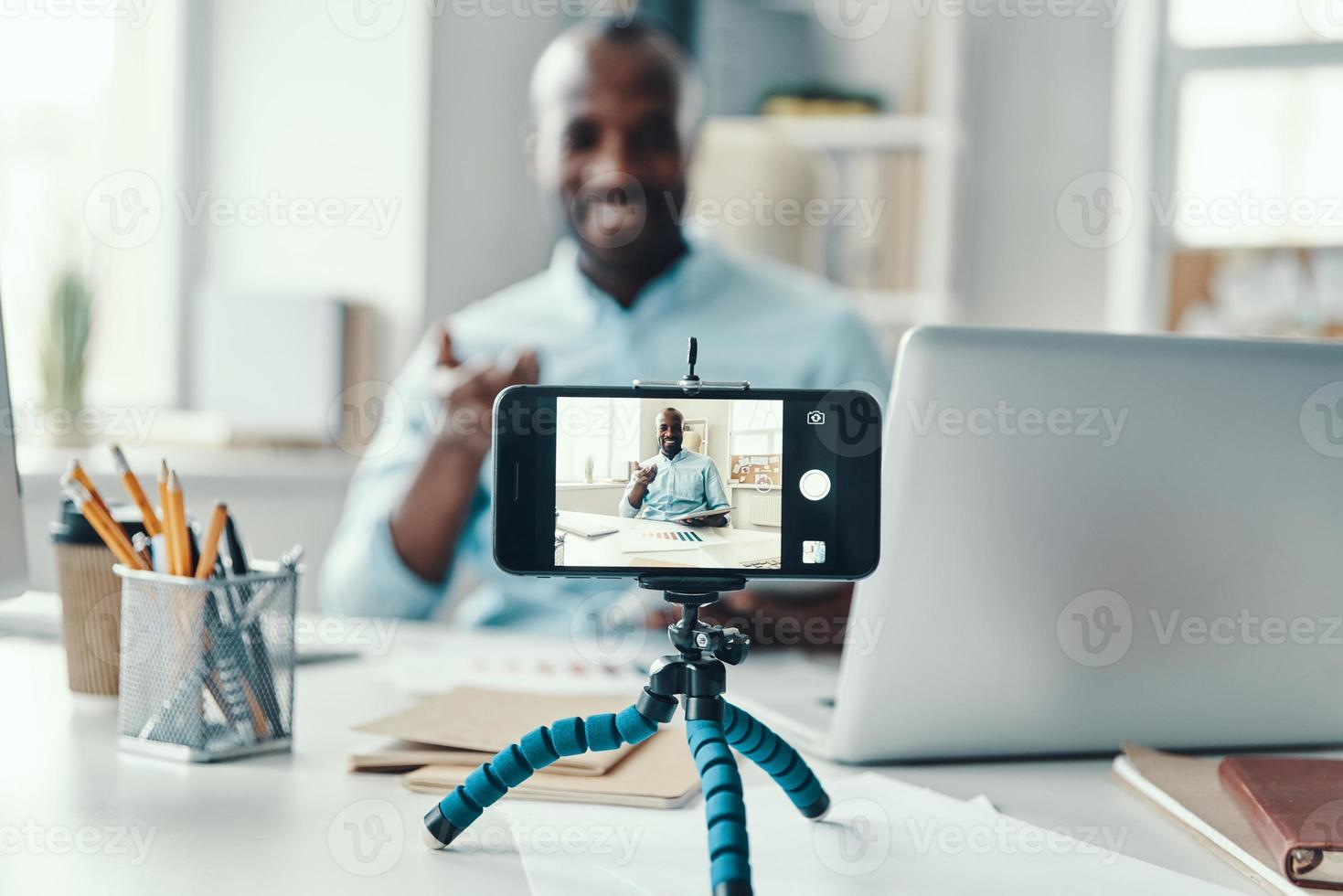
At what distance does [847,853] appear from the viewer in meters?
0.65

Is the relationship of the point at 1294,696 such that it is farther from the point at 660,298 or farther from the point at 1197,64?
the point at 1197,64

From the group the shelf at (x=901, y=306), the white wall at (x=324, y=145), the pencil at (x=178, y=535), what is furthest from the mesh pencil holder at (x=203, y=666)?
the shelf at (x=901, y=306)

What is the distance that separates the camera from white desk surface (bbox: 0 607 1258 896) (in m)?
0.59

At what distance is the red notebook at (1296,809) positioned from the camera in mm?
595

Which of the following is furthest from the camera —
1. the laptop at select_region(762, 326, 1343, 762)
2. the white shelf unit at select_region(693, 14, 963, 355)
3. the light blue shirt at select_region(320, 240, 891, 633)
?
the white shelf unit at select_region(693, 14, 963, 355)

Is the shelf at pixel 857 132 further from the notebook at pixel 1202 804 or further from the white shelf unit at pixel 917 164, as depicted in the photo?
the notebook at pixel 1202 804

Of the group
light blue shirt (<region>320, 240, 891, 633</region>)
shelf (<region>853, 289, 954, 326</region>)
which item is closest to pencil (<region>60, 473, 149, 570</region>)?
light blue shirt (<region>320, 240, 891, 633</region>)

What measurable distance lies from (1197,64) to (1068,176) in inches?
13.6

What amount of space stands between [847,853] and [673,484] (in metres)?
0.22

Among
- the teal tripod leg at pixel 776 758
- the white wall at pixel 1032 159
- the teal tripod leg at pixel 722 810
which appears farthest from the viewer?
the white wall at pixel 1032 159

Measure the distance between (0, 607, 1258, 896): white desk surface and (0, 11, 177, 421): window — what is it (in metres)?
1.77

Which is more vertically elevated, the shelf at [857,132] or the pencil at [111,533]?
the shelf at [857,132]

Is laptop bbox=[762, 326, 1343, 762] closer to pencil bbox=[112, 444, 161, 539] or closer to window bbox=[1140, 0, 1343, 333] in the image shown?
pencil bbox=[112, 444, 161, 539]

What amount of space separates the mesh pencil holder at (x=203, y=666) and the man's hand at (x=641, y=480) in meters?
0.32
